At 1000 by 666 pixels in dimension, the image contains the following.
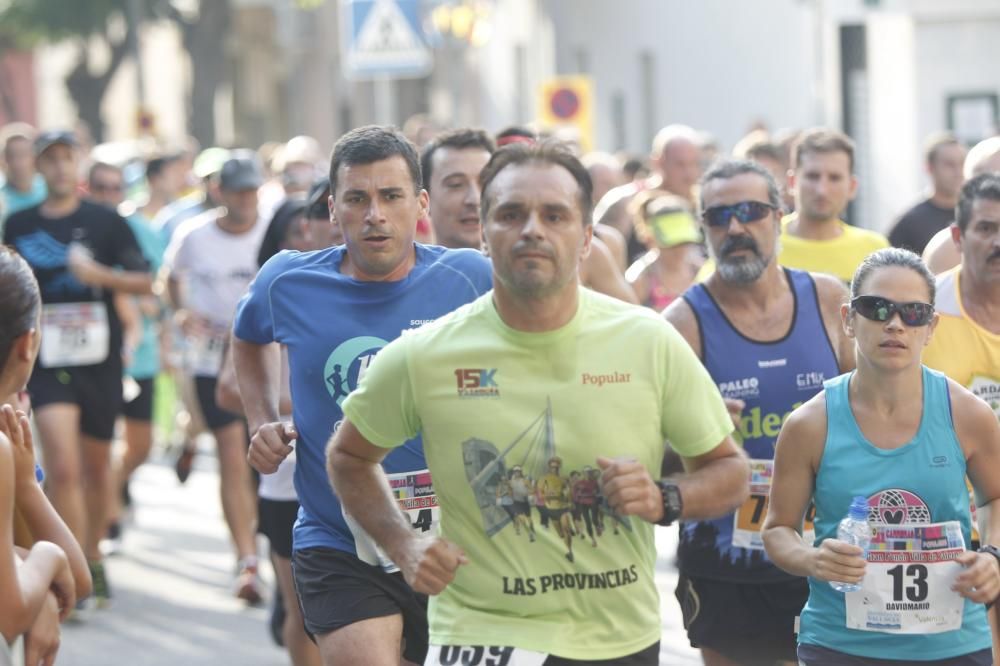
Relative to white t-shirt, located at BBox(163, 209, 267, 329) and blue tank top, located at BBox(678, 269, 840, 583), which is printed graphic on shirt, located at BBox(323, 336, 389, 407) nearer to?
blue tank top, located at BBox(678, 269, 840, 583)

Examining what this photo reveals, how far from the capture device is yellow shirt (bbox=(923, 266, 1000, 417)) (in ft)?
20.7

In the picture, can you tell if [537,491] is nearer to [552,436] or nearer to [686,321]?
[552,436]

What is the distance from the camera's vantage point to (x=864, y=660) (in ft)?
17.5

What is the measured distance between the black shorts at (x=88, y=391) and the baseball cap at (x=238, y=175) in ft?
3.60

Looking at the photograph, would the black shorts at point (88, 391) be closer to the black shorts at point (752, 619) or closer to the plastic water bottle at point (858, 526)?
the black shorts at point (752, 619)

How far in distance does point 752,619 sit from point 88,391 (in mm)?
5210

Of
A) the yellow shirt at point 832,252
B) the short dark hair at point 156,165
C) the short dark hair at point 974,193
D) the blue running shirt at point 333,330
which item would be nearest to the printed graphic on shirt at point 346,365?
the blue running shirt at point 333,330

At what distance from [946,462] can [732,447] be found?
0.89 meters

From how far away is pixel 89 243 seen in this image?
10.7 m

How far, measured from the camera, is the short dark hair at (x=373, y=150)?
5.90 metres

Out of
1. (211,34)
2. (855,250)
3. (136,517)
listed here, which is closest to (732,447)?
(855,250)

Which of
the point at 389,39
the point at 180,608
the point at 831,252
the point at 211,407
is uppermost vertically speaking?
the point at 389,39

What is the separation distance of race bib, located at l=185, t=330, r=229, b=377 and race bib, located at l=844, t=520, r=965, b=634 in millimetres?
6170

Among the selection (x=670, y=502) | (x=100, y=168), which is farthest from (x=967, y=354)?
(x=100, y=168)
